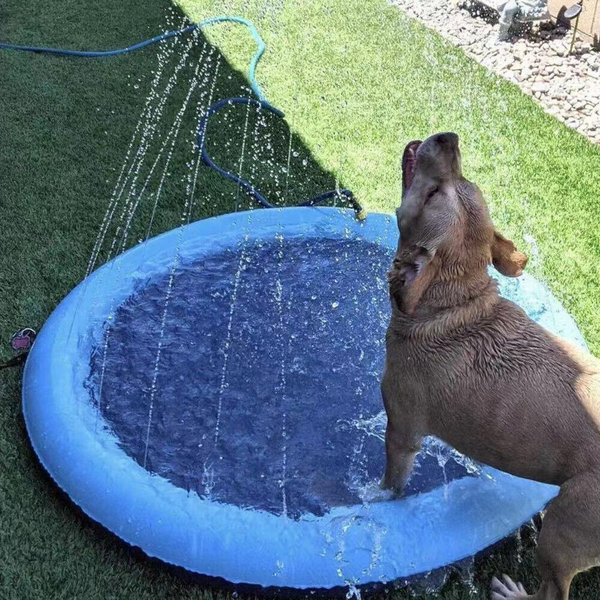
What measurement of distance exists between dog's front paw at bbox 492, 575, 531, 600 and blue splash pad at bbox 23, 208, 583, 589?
0.69ft

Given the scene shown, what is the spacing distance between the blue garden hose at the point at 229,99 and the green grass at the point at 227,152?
0.13 metres

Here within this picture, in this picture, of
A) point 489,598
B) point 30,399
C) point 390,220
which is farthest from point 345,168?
point 489,598

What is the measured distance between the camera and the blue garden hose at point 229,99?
615 centimetres

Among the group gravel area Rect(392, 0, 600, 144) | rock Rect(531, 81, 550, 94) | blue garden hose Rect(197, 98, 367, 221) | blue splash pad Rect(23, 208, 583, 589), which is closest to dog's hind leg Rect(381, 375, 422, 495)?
blue splash pad Rect(23, 208, 583, 589)

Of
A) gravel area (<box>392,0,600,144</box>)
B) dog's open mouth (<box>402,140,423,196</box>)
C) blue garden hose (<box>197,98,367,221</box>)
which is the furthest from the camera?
gravel area (<box>392,0,600,144</box>)

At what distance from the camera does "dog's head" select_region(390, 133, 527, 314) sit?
9.64 feet

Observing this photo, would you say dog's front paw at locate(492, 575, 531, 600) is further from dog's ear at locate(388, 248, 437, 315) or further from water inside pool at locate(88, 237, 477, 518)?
dog's ear at locate(388, 248, 437, 315)

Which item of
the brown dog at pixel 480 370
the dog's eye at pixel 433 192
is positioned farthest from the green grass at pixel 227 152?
the dog's eye at pixel 433 192

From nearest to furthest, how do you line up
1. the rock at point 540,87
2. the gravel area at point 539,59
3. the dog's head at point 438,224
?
the dog's head at point 438,224
the gravel area at point 539,59
the rock at point 540,87

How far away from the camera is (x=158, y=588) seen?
3291 mm

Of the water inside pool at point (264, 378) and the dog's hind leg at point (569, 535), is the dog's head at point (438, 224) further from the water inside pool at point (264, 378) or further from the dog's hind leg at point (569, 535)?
the water inside pool at point (264, 378)

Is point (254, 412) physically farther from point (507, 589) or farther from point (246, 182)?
point (246, 182)

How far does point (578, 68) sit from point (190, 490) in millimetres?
7247

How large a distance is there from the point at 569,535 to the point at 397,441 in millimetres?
882
